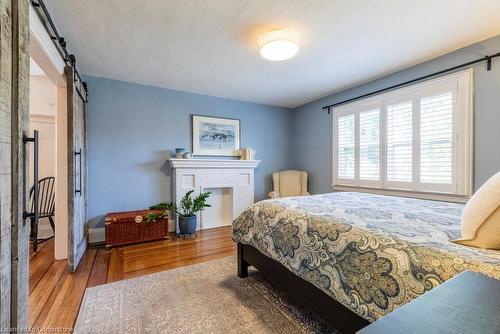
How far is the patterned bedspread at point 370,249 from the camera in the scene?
2.95 ft

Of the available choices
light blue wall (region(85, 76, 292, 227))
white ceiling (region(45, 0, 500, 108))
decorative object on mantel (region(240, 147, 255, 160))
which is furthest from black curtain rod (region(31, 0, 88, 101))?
decorative object on mantel (region(240, 147, 255, 160))

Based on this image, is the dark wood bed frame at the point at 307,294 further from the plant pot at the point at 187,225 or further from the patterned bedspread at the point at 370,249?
the plant pot at the point at 187,225

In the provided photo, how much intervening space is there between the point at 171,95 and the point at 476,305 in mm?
3983

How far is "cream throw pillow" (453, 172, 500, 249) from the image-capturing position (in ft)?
3.11

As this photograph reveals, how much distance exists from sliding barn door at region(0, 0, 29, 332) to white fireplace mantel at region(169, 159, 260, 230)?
2.45m

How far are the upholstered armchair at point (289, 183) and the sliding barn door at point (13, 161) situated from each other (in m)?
3.74

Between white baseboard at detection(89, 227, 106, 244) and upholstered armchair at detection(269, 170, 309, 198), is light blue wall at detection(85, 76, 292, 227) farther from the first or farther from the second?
upholstered armchair at detection(269, 170, 309, 198)

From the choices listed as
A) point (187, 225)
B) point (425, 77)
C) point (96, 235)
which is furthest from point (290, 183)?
point (96, 235)

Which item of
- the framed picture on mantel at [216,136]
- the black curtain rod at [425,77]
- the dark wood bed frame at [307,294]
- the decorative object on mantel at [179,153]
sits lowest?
the dark wood bed frame at [307,294]

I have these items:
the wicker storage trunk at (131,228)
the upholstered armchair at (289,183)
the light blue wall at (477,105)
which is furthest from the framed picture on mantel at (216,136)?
Answer: the light blue wall at (477,105)

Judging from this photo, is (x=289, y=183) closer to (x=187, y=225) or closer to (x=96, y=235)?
(x=187, y=225)

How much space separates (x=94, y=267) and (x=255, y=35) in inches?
114

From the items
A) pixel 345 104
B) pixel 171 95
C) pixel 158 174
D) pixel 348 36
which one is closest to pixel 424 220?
pixel 348 36

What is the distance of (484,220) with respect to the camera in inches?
38.6
